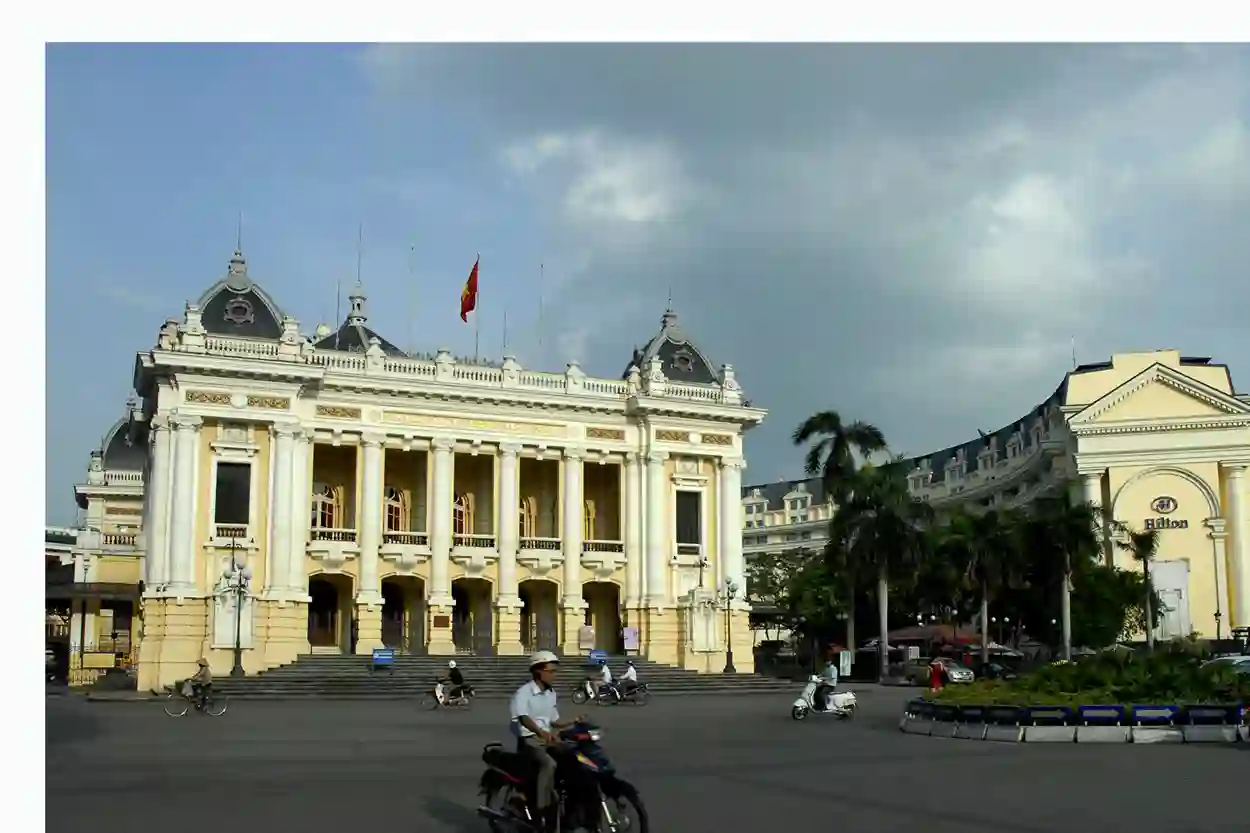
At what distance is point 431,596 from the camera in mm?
48125

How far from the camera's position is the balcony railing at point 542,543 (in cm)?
5091

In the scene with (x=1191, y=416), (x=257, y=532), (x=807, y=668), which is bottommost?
(x=807, y=668)

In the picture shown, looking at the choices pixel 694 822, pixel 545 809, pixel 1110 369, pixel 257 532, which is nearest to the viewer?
pixel 545 809

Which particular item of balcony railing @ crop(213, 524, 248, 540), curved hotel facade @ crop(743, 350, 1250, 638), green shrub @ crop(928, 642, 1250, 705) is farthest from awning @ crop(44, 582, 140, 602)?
green shrub @ crop(928, 642, 1250, 705)

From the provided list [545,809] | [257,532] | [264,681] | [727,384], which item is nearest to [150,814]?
[545,809]

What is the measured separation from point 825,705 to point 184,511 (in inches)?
955

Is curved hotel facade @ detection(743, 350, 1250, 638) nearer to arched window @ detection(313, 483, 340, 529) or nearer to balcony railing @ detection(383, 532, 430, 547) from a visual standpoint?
balcony railing @ detection(383, 532, 430, 547)

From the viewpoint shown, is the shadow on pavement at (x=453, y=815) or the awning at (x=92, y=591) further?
the awning at (x=92, y=591)

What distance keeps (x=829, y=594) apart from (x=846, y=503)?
17.0 m

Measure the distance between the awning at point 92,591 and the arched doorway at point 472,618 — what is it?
42.5 ft

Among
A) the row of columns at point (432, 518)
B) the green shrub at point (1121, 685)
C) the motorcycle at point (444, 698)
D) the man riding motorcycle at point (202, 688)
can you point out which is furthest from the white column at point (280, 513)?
the green shrub at point (1121, 685)

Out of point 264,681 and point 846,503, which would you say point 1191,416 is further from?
point 264,681

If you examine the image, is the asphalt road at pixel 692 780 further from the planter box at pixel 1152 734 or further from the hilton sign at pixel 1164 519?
the hilton sign at pixel 1164 519

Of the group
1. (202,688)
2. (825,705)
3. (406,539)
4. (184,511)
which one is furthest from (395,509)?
(825,705)
